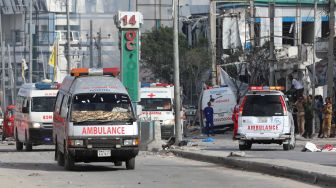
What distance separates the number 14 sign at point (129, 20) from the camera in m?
41.1

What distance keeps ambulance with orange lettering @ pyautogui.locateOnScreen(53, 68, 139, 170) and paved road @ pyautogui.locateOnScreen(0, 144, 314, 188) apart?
1.44ft

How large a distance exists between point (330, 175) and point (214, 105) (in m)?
35.9

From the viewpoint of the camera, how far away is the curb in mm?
18562

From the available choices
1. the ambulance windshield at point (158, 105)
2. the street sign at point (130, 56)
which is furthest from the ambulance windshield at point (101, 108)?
the ambulance windshield at point (158, 105)

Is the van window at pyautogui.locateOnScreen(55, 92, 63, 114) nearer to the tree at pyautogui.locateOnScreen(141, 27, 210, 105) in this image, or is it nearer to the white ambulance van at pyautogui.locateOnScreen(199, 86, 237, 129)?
the white ambulance van at pyautogui.locateOnScreen(199, 86, 237, 129)

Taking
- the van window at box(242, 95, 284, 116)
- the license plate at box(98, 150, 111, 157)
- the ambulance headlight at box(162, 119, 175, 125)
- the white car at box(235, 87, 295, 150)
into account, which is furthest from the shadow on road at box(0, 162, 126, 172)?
the ambulance headlight at box(162, 119, 175, 125)

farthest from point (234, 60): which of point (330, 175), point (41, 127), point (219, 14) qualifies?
point (330, 175)

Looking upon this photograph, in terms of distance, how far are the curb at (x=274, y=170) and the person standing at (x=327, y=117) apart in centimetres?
1228

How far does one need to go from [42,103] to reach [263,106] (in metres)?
9.29

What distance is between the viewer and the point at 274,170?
71.8 ft

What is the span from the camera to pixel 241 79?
226 ft

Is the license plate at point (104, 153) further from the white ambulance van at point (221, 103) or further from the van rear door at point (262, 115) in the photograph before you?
the white ambulance van at point (221, 103)

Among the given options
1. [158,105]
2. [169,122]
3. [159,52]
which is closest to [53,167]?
[169,122]

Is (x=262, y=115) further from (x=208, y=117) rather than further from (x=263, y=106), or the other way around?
(x=208, y=117)
